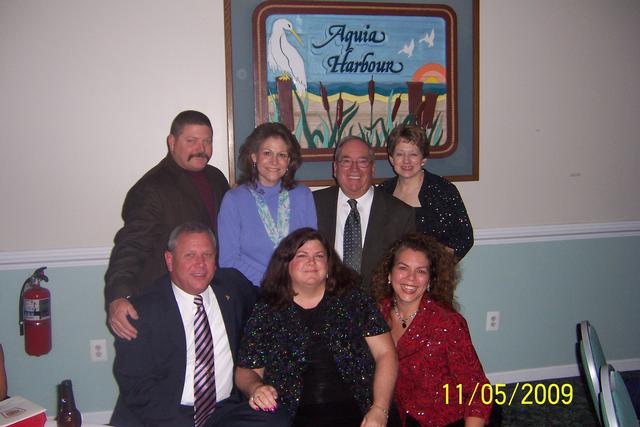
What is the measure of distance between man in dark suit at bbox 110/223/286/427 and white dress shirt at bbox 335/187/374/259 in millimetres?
636

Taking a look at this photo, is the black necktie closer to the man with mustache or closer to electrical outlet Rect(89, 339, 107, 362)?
the man with mustache

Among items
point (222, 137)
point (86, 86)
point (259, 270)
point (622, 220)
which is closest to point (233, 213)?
point (259, 270)

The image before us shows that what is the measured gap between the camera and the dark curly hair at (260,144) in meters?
2.33

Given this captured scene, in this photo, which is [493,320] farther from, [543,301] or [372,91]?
[372,91]

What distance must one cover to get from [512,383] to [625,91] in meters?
2.25

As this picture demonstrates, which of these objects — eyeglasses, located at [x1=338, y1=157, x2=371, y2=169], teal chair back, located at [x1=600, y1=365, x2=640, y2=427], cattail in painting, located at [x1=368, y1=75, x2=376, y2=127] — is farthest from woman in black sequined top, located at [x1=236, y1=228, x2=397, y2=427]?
cattail in painting, located at [x1=368, y1=75, x2=376, y2=127]

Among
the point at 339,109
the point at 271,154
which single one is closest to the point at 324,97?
the point at 339,109

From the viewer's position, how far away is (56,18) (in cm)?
270

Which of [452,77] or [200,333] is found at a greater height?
[452,77]

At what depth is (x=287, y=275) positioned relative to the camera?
2086 millimetres

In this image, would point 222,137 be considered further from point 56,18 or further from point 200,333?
point 200,333

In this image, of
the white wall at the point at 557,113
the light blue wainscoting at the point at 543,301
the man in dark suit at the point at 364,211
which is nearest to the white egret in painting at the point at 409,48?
the white wall at the point at 557,113

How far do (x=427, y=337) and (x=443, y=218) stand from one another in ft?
2.56
